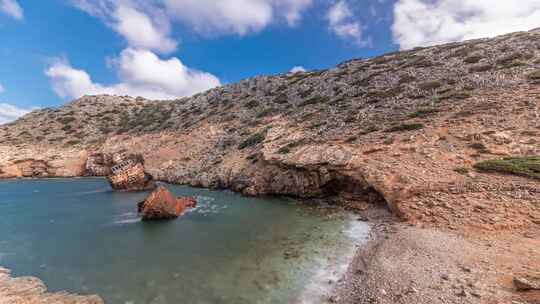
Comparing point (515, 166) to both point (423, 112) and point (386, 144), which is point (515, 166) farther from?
point (423, 112)

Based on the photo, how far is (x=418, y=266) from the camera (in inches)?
478

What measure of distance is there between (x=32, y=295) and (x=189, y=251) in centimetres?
675

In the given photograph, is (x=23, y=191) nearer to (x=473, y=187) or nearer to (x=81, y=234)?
(x=81, y=234)

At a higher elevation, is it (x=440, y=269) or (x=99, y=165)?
(x=99, y=165)

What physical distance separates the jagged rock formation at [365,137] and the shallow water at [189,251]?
468 cm

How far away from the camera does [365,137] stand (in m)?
29.1

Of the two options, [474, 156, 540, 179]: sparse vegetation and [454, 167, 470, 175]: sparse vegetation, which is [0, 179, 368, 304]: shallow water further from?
[474, 156, 540, 179]: sparse vegetation

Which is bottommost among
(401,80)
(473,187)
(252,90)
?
(473,187)

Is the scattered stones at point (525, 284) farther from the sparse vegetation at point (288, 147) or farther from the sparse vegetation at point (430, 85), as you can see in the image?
the sparse vegetation at point (430, 85)

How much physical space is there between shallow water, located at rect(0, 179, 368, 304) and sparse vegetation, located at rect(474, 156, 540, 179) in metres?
9.66

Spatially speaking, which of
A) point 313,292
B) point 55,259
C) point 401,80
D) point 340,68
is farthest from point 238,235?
point 340,68

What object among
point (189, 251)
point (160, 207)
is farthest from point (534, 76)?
point (160, 207)

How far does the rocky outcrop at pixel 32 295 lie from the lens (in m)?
10.9

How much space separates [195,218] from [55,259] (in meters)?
9.45
